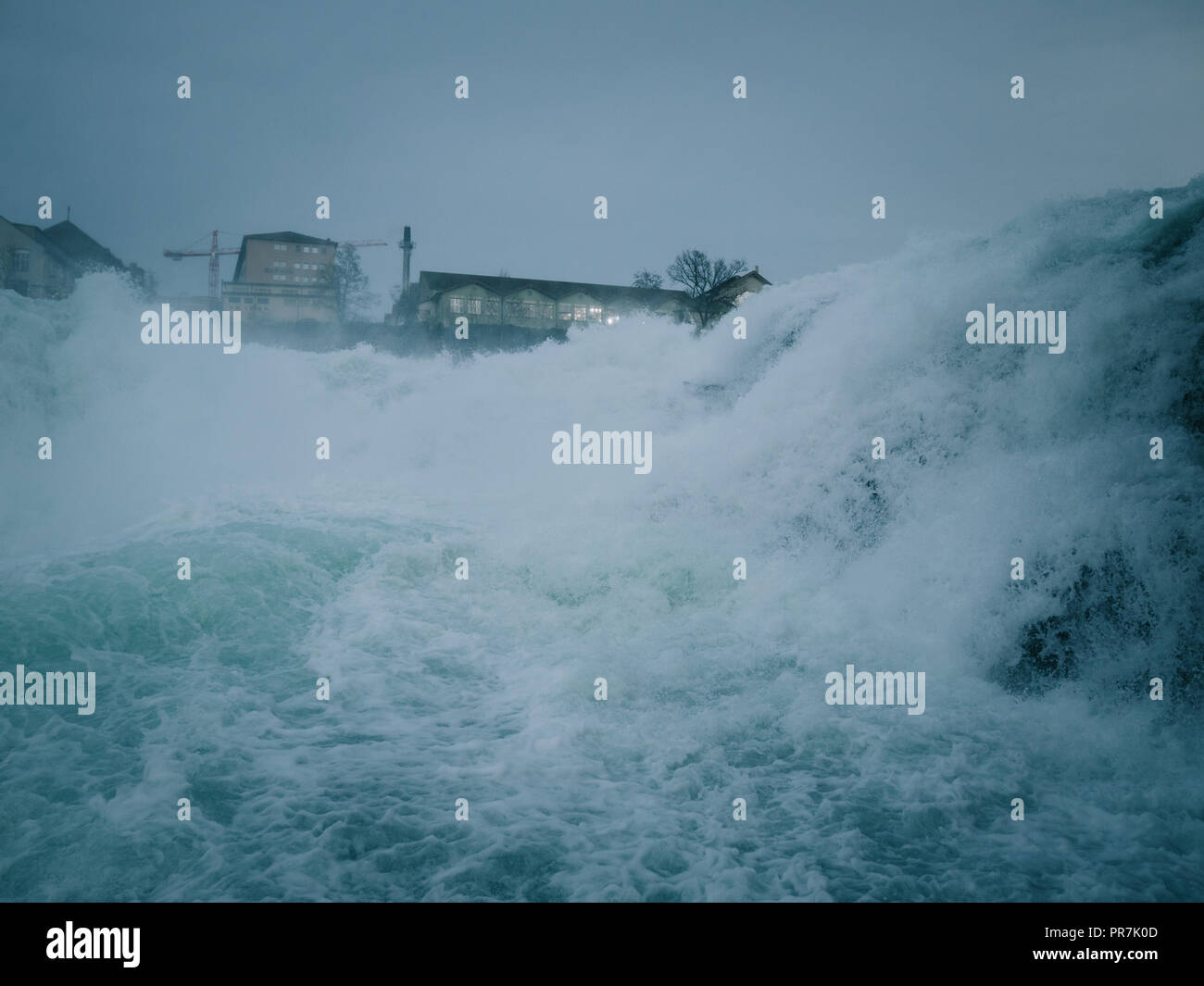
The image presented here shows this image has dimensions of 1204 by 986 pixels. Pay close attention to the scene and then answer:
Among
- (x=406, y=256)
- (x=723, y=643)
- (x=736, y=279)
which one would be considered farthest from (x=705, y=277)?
(x=723, y=643)

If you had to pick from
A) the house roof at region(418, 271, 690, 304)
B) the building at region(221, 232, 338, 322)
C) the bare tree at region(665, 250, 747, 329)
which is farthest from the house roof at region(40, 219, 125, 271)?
the bare tree at region(665, 250, 747, 329)

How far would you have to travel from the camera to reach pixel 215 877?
427 centimetres

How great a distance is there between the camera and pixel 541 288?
4878 cm

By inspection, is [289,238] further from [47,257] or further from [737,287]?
[737,287]

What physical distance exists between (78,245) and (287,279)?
59.7ft

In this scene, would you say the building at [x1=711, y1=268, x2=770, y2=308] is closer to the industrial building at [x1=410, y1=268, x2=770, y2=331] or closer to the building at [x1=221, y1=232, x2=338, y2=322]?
the industrial building at [x1=410, y1=268, x2=770, y2=331]

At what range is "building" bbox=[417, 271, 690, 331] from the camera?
153 ft

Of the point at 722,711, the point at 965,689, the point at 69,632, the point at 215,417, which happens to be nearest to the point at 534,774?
the point at 722,711

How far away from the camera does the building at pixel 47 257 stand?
36.3m

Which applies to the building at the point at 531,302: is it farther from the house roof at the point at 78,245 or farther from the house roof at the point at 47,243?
the house roof at the point at 78,245
